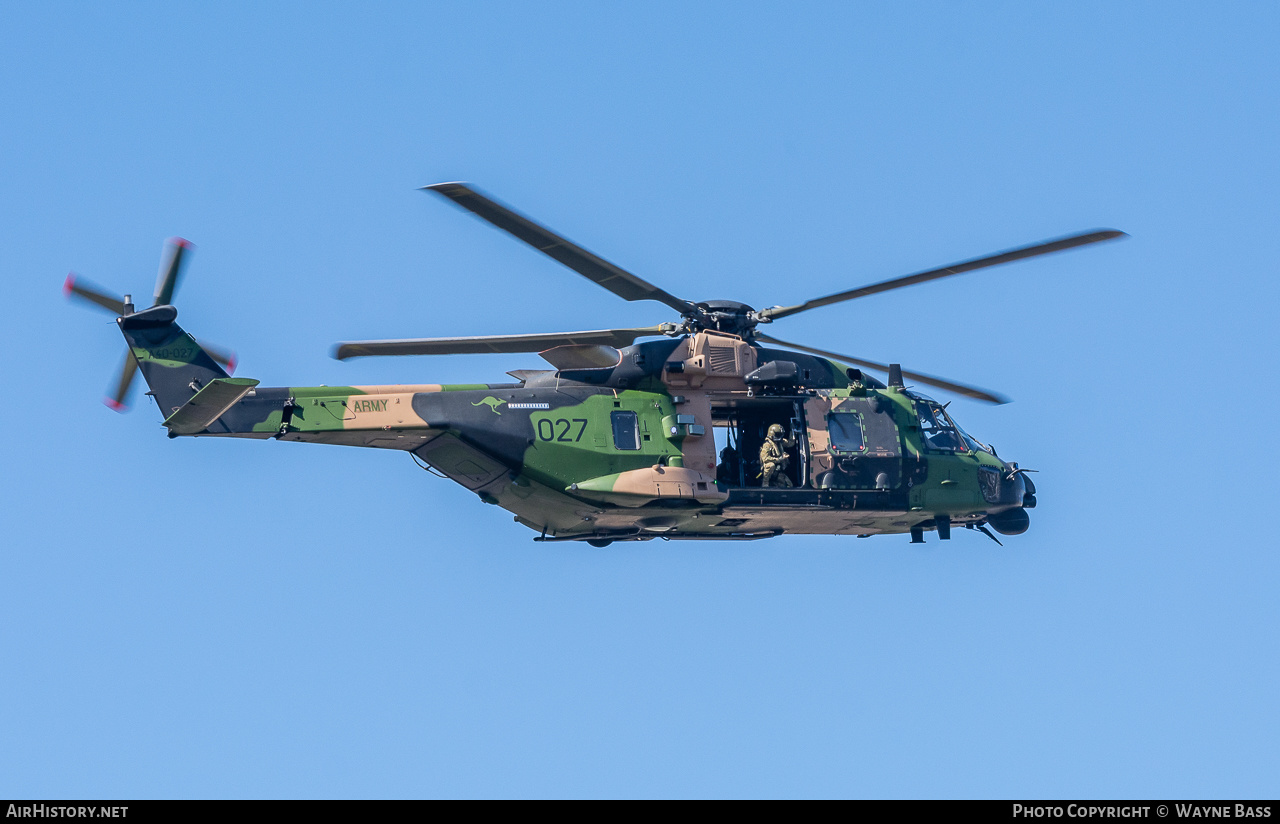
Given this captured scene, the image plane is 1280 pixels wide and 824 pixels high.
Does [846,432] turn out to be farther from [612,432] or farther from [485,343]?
[485,343]

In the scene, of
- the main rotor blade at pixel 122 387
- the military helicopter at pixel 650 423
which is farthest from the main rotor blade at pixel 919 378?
the main rotor blade at pixel 122 387

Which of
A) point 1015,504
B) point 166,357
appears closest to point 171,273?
point 166,357

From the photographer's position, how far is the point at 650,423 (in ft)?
84.5

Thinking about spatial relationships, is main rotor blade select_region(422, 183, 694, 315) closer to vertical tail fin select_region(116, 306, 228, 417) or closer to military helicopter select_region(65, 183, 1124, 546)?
military helicopter select_region(65, 183, 1124, 546)

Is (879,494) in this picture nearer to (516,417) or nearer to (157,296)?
(516,417)

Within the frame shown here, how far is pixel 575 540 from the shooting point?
1043 inches

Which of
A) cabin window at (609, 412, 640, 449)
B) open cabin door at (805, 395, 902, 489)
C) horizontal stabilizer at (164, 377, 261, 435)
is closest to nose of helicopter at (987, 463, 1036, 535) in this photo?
→ open cabin door at (805, 395, 902, 489)

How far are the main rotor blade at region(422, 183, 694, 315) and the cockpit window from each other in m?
5.39

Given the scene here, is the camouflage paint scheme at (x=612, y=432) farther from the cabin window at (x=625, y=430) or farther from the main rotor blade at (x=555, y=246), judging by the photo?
the main rotor blade at (x=555, y=246)

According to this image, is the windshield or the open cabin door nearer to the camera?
the open cabin door

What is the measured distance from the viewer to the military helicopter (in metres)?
24.3

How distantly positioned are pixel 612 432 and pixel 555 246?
3854 millimetres

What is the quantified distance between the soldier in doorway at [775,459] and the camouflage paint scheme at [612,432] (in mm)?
389
